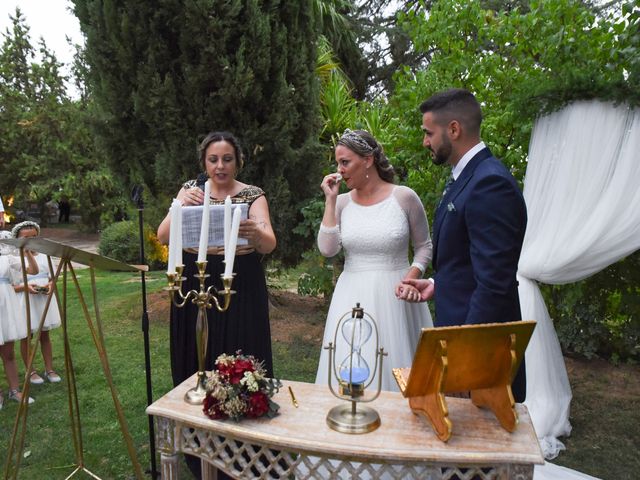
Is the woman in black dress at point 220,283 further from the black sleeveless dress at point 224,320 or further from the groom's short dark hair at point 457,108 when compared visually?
the groom's short dark hair at point 457,108

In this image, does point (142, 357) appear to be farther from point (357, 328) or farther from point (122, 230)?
point (122, 230)

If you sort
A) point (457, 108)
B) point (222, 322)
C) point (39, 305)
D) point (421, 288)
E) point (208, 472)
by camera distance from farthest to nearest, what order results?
point (39, 305)
point (222, 322)
point (421, 288)
point (208, 472)
point (457, 108)

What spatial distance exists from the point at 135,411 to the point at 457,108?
13.7 ft

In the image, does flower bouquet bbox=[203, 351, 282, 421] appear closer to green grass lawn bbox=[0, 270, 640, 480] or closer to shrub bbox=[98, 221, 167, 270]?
green grass lawn bbox=[0, 270, 640, 480]

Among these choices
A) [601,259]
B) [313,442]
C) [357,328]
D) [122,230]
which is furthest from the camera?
[122,230]

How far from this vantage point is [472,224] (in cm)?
214

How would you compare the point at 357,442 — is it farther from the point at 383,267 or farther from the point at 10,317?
the point at 10,317

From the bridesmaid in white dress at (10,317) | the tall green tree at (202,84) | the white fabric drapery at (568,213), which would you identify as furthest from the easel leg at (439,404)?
the tall green tree at (202,84)

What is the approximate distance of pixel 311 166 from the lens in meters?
7.33

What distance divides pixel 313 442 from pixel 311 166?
5.78m

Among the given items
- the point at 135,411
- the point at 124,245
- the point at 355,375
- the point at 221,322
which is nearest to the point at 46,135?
the point at 124,245

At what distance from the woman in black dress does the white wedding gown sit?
0.46 metres

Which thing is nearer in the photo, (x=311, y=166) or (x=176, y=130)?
(x=176, y=130)

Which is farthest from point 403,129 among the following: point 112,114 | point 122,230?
point 122,230
